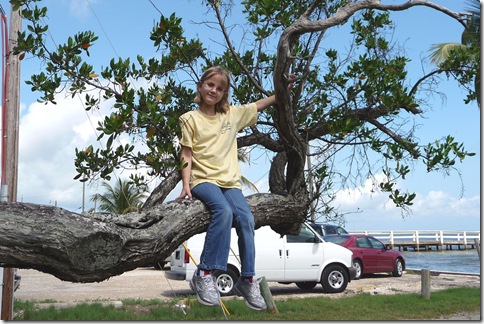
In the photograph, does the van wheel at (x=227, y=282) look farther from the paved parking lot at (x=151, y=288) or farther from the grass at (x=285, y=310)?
the paved parking lot at (x=151, y=288)

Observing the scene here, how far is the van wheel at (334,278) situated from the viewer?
16453 millimetres

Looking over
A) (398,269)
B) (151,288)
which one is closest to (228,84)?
(151,288)

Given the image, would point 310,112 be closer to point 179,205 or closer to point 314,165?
point 314,165

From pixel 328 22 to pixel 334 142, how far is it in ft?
4.19

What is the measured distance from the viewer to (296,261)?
53.3 ft

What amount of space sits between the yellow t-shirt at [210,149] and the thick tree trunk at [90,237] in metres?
0.22

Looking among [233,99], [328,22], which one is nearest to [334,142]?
[233,99]

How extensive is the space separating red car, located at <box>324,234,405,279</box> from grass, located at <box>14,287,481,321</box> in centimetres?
460

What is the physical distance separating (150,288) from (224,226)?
14381 mm

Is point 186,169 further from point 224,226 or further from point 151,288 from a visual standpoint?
point 151,288

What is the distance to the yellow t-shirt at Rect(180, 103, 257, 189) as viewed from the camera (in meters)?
4.06

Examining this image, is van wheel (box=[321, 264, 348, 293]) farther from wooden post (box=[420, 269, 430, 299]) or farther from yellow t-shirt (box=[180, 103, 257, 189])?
yellow t-shirt (box=[180, 103, 257, 189])

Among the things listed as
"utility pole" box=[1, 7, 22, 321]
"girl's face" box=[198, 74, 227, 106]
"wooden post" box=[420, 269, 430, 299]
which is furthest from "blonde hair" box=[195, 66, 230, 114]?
"wooden post" box=[420, 269, 430, 299]

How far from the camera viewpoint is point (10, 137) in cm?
978
